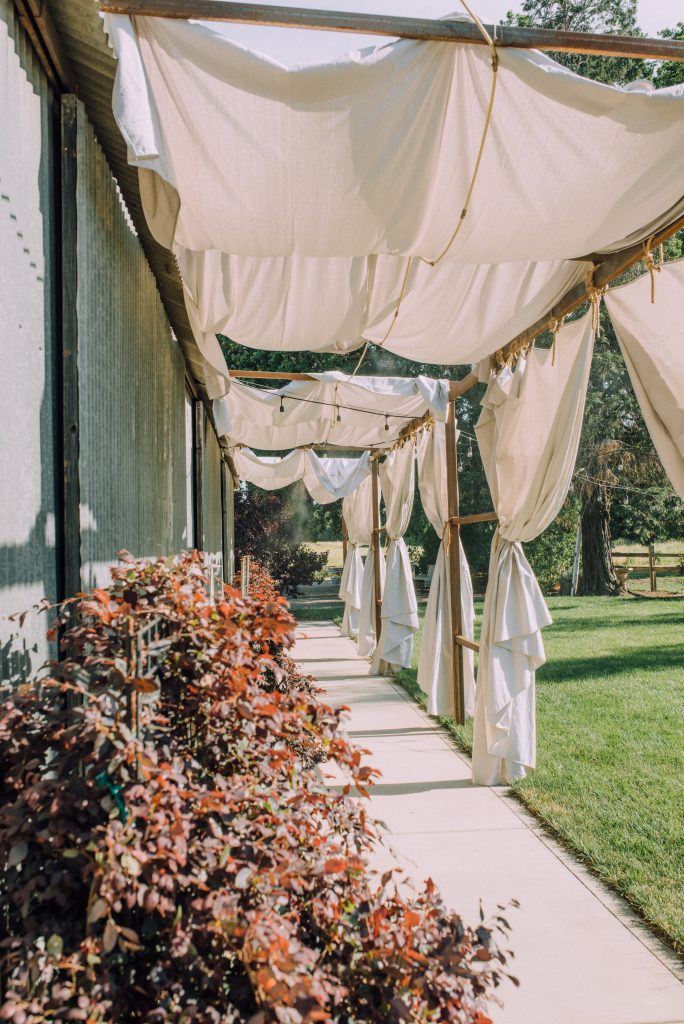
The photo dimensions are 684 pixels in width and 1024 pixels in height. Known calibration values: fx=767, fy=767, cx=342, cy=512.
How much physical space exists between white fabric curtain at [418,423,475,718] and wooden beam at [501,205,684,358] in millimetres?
2587

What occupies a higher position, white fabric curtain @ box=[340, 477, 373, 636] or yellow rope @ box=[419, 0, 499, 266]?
yellow rope @ box=[419, 0, 499, 266]

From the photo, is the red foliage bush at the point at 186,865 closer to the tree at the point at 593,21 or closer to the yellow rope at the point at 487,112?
the yellow rope at the point at 487,112

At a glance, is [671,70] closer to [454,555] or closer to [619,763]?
[454,555]

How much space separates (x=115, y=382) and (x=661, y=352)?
2.09 meters

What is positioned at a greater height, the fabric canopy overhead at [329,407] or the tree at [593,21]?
the tree at [593,21]

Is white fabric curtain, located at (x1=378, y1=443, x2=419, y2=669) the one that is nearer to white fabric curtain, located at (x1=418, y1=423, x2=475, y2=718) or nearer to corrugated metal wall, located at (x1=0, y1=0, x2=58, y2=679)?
white fabric curtain, located at (x1=418, y1=423, x2=475, y2=718)

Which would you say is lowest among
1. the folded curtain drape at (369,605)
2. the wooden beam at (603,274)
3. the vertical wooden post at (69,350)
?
the folded curtain drape at (369,605)

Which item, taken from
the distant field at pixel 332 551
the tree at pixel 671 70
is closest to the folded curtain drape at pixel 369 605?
the tree at pixel 671 70

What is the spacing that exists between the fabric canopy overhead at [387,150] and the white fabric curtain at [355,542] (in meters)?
9.08

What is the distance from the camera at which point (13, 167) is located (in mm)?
1729

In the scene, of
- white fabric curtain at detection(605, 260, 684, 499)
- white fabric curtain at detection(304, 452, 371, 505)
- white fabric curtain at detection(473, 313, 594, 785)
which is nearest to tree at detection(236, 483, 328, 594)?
white fabric curtain at detection(304, 452, 371, 505)

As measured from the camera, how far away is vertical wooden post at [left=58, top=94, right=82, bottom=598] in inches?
81.7

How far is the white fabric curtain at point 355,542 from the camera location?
39.3 feet

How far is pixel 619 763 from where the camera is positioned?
521cm
